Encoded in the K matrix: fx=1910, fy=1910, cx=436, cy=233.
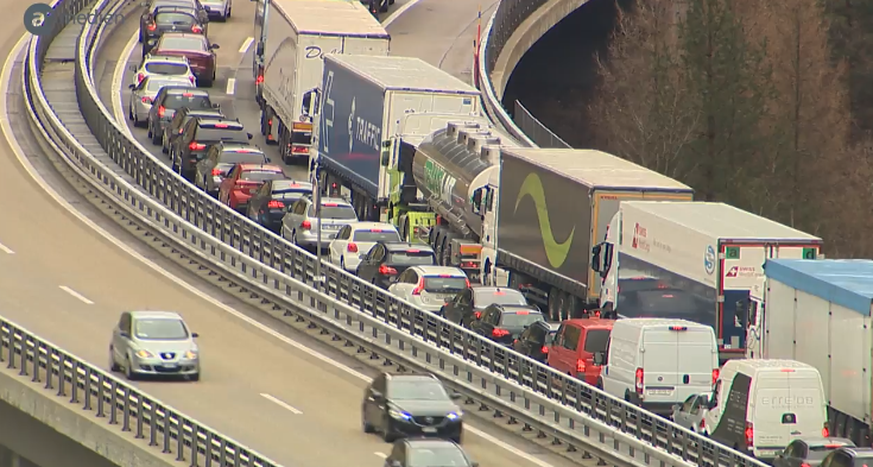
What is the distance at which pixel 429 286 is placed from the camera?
37.8m

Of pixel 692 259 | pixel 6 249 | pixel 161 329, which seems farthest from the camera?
pixel 6 249

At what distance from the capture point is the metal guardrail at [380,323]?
28.7 metres

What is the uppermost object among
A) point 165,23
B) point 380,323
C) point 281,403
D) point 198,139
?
point 165,23

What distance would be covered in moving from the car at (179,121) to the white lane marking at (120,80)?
101 centimetres

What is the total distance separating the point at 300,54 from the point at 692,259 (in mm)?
22675

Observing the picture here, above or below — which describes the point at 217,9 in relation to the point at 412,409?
above

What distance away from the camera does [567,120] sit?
9550 cm

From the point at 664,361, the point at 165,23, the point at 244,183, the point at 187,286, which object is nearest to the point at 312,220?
the point at 244,183

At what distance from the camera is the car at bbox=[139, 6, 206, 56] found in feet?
220

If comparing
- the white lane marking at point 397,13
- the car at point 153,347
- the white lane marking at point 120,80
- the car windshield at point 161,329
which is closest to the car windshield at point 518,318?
the car at point 153,347

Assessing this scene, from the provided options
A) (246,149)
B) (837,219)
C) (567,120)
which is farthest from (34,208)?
(567,120)

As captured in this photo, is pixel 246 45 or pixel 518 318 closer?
pixel 518 318

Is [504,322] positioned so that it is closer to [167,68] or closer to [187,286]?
[187,286]

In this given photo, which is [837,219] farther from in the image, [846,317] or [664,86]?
[846,317]
